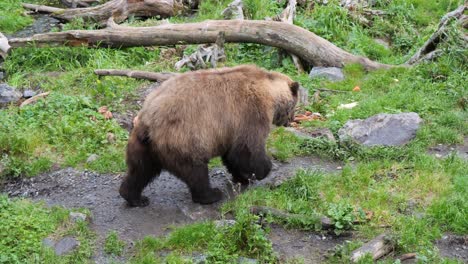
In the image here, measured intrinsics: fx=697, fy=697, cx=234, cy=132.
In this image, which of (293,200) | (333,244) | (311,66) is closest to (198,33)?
(311,66)

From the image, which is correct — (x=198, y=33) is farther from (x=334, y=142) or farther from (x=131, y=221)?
(x=131, y=221)

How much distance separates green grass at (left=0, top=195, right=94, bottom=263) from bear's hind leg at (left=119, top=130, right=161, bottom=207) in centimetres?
60

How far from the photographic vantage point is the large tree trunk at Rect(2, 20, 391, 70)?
428 inches

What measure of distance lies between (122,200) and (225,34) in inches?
180

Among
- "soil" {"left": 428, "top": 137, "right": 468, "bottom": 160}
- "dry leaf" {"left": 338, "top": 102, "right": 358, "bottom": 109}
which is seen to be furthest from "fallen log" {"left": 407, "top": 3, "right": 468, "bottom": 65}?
"soil" {"left": 428, "top": 137, "right": 468, "bottom": 160}

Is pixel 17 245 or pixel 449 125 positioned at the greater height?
pixel 449 125

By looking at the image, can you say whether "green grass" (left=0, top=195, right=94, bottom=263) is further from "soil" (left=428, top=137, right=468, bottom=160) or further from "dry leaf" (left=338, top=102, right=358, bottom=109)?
"dry leaf" (left=338, top=102, right=358, bottom=109)

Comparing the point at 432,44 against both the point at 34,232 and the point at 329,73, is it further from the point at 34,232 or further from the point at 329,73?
the point at 34,232

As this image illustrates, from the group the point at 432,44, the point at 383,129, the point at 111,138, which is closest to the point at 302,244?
the point at 383,129

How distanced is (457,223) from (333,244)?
1.20 meters

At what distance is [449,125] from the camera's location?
345 inches

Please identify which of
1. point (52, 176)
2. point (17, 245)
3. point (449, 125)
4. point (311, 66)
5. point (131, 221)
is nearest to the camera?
point (17, 245)

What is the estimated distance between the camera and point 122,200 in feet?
24.2

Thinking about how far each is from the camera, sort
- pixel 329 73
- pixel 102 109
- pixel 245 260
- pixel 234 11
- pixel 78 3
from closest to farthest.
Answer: pixel 245 260
pixel 102 109
pixel 329 73
pixel 234 11
pixel 78 3
